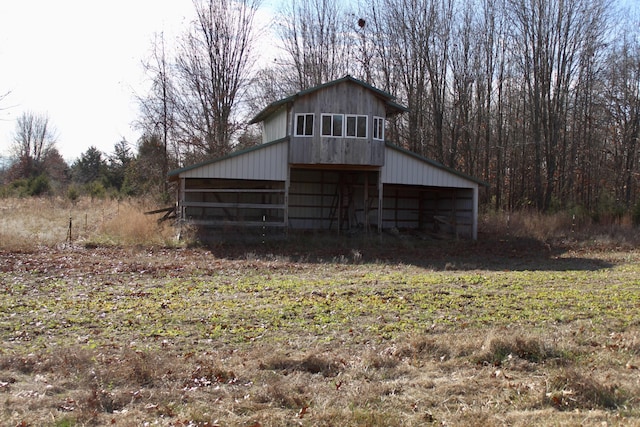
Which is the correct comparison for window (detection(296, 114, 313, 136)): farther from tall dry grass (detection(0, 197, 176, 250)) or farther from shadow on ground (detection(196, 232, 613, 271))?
tall dry grass (detection(0, 197, 176, 250))

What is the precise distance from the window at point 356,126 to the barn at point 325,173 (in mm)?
43

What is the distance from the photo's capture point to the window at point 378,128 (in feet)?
83.9

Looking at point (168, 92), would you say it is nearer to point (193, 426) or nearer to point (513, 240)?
point (513, 240)

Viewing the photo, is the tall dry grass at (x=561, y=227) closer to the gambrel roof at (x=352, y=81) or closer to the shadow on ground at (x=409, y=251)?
the shadow on ground at (x=409, y=251)

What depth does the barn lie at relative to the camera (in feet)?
81.0

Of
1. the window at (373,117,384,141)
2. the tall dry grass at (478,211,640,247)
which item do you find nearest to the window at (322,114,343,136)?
the window at (373,117,384,141)

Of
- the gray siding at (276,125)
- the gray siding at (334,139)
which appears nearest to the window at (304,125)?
the gray siding at (334,139)

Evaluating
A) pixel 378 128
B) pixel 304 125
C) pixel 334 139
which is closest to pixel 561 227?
pixel 378 128

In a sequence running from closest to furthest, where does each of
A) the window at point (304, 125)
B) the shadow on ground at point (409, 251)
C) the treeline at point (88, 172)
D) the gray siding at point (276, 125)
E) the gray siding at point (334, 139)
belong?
the shadow on ground at point (409, 251) → the gray siding at point (334, 139) → the window at point (304, 125) → the gray siding at point (276, 125) → the treeline at point (88, 172)

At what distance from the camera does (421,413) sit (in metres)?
6.06

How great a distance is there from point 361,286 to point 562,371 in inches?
252

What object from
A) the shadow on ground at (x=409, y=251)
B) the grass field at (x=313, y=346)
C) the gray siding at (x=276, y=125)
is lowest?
the grass field at (x=313, y=346)

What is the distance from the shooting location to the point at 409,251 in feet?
75.8

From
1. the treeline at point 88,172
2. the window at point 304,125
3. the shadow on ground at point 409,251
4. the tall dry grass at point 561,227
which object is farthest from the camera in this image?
the treeline at point 88,172
